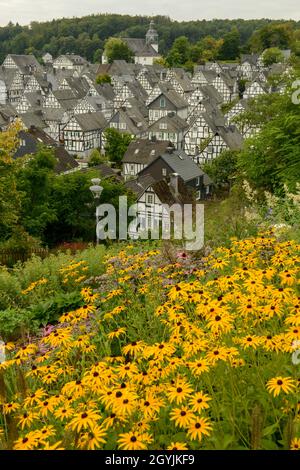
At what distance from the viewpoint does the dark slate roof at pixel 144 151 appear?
1737 inches

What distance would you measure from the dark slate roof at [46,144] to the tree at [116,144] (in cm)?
505

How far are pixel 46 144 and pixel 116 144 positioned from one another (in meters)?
6.60

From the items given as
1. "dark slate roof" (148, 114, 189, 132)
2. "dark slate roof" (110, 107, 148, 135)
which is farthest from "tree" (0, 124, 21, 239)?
"dark slate roof" (110, 107, 148, 135)

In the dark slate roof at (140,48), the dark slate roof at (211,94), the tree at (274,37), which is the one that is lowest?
the dark slate roof at (211,94)

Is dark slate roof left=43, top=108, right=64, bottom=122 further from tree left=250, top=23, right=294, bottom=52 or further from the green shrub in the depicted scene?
tree left=250, top=23, right=294, bottom=52

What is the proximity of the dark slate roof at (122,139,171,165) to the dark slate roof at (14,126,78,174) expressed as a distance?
5.03 metres

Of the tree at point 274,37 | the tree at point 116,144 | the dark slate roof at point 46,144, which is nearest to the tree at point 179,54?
the tree at point 274,37

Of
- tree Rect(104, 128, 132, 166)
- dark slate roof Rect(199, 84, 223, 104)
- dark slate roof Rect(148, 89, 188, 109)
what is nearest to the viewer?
tree Rect(104, 128, 132, 166)

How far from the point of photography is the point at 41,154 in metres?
22.7

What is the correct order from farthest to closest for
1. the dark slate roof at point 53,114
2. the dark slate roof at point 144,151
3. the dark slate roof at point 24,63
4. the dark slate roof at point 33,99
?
the dark slate roof at point 24,63 → the dark slate roof at point 33,99 → the dark slate roof at point 53,114 → the dark slate roof at point 144,151

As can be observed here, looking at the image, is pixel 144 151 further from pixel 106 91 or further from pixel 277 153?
pixel 106 91

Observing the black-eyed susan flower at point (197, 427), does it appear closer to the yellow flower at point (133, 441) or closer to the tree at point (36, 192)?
the yellow flower at point (133, 441)

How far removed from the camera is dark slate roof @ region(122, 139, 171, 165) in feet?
145
